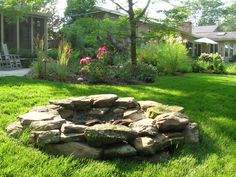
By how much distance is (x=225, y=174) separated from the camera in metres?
3.76

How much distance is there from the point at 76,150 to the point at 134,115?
4.30 ft

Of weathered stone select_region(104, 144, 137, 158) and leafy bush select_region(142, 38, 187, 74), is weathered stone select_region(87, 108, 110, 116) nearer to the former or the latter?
weathered stone select_region(104, 144, 137, 158)

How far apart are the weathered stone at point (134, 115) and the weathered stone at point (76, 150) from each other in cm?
111

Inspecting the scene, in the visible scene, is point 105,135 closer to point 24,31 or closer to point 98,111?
point 98,111

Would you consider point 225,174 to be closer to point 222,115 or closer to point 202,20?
point 222,115

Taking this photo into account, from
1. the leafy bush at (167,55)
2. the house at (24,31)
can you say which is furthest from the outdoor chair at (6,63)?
the leafy bush at (167,55)

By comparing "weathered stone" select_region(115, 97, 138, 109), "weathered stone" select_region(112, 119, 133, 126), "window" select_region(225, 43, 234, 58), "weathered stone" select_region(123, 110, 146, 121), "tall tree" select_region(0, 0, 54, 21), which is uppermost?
"tall tree" select_region(0, 0, 54, 21)

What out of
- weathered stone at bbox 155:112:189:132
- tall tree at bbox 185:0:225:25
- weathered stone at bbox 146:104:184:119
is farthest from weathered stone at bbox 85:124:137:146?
tall tree at bbox 185:0:225:25

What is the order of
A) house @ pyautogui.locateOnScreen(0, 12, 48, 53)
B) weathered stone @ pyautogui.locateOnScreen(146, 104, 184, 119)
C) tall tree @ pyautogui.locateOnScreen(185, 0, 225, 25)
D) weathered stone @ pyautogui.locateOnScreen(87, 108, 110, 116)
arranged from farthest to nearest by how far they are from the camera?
tall tree @ pyautogui.locateOnScreen(185, 0, 225, 25) < house @ pyautogui.locateOnScreen(0, 12, 48, 53) < weathered stone @ pyautogui.locateOnScreen(87, 108, 110, 116) < weathered stone @ pyautogui.locateOnScreen(146, 104, 184, 119)

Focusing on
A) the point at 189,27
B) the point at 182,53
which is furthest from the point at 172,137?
the point at 189,27

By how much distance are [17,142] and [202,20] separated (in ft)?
241

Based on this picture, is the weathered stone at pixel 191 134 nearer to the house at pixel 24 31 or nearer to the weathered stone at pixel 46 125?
the weathered stone at pixel 46 125

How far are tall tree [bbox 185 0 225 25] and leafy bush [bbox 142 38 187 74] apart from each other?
57.8 m

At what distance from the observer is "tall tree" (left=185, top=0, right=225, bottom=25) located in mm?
71250
